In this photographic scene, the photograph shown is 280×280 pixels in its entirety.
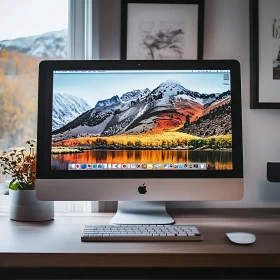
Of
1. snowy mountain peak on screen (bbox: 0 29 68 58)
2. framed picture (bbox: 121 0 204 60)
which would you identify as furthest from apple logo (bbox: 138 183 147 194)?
snowy mountain peak on screen (bbox: 0 29 68 58)

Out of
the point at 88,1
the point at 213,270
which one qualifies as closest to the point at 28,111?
the point at 88,1

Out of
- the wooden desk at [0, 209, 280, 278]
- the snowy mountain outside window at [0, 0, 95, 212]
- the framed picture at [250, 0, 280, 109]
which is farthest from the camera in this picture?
the snowy mountain outside window at [0, 0, 95, 212]

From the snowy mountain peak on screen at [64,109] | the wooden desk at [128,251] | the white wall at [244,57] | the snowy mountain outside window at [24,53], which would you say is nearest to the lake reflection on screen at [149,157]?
the snowy mountain peak on screen at [64,109]

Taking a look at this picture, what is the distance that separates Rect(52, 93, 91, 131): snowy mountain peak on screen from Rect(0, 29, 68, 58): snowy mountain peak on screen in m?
0.46

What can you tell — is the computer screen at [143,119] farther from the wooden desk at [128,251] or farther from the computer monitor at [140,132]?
the wooden desk at [128,251]

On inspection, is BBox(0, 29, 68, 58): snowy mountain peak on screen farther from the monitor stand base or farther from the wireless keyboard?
the wireless keyboard

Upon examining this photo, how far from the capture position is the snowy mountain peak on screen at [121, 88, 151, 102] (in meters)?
1.48

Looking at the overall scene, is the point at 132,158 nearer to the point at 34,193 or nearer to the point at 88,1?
the point at 34,193

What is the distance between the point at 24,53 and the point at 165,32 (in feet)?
2.05

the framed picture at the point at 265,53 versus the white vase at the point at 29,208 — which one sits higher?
the framed picture at the point at 265,53

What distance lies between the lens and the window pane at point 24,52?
1853 millimetres

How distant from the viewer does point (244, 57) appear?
1789 mm

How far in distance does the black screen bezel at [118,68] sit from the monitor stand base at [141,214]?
147mm

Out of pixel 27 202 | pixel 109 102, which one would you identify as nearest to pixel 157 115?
pixel 109 102
